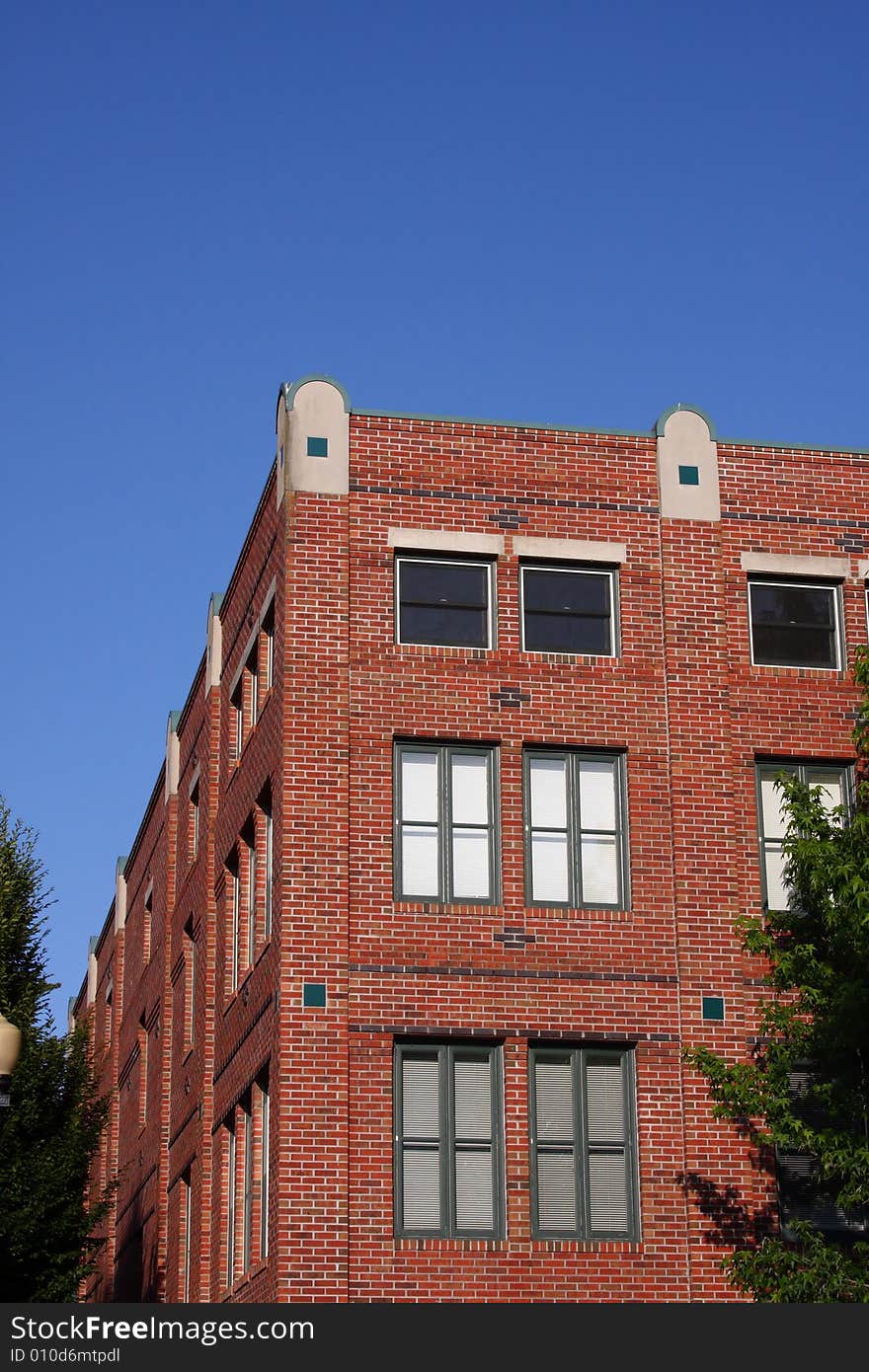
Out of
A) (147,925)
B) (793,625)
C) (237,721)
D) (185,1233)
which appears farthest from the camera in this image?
(147,925)

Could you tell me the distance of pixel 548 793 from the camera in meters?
28.7

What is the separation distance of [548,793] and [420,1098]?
448cm

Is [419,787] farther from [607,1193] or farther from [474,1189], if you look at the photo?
[607,1193]

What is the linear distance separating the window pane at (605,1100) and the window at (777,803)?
3127 mm

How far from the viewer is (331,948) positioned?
27.0 metres

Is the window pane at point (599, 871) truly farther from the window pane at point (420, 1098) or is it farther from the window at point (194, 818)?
the window at point (194, 818)

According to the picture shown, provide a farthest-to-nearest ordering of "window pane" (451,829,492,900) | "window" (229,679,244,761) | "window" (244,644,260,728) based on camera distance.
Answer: "window" (229,679,244,761) < "window" (244,644,260,728) < "window pane" (451,829,492,900)

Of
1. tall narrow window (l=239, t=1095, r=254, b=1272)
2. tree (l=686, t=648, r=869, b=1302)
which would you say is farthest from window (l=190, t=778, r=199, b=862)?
tree (l=686, t=648, r=869, b=1302)

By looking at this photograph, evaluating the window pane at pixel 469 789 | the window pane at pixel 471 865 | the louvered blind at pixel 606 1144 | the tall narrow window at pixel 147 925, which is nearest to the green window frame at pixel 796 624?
the window pane at pixel 469 789

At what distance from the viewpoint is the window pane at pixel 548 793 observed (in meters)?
28.6

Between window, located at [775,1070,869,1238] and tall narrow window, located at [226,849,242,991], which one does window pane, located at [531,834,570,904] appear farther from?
tall narrow window, located at [226,849,242,991]

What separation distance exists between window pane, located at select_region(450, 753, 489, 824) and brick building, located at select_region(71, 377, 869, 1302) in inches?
1.7

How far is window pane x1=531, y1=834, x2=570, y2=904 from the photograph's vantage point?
92.7ft

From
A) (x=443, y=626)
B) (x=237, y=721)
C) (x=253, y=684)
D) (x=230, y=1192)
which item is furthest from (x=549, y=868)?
(x=237, y=721)
